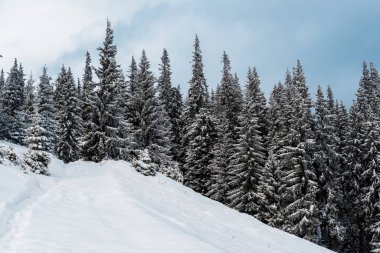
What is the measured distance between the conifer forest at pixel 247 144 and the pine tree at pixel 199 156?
0.13 m

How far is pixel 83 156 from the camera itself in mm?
40469

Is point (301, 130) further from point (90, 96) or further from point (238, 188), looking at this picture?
point (90, 96)

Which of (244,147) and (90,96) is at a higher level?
(90,96)

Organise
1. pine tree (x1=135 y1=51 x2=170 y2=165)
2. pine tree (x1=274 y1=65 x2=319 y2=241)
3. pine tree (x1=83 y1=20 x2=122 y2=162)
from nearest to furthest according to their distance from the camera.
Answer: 1. pine tree (x1=83 y1=20 x2=122 y2=162)
2. pine tree (x1=274 y1=65 x2=319 y2=241)
3. pine tree (x1=135 y1=51 x2=170 y2=165)

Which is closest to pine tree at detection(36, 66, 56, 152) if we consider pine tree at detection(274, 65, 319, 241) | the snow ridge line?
pine tree at detection(274, 65, 319, 241)

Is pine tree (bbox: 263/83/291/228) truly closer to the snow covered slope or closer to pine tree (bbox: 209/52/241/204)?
pine tree (bbox: 209/52/241/204)

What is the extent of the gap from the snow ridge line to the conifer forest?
18.5 metres

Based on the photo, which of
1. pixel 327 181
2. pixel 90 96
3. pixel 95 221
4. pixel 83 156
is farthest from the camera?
pixel 327 181

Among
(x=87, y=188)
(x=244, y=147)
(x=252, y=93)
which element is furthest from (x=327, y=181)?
(x=87, y=188)

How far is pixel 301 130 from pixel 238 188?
9713mm

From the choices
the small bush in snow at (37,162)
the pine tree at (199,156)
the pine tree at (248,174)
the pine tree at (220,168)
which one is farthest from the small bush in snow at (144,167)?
the pine tree at (199,156)

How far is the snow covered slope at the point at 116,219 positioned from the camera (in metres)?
12.1

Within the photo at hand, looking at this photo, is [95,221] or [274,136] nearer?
[95,221]

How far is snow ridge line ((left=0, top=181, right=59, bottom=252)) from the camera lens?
11.4 meters
